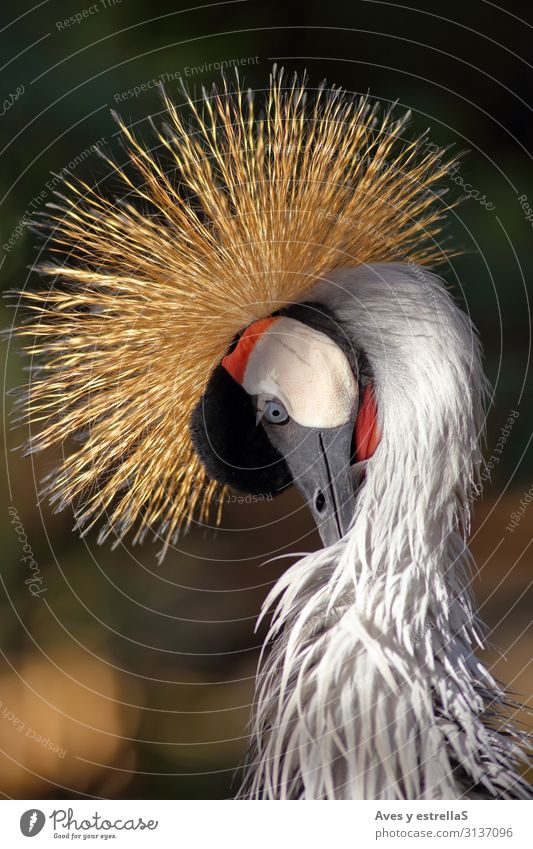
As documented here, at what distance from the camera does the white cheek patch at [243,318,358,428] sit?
826 mm

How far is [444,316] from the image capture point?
79 cm

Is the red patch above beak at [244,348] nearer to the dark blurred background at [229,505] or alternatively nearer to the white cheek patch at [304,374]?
the white cheek patch at [304,374]

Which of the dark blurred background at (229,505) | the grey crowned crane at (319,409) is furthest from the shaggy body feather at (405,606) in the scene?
the dark blurred background at (229,505)

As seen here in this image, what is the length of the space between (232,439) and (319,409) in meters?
0.10

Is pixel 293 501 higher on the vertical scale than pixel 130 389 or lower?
lower

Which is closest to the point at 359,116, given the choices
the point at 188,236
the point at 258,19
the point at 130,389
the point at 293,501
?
the point at 188,236

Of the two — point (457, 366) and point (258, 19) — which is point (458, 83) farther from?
point (457, 366)

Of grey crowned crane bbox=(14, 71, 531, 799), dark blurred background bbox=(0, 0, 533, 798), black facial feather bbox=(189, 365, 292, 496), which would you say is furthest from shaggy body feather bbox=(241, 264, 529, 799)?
dark blurred background bbox=(0, 0, 533, 798)

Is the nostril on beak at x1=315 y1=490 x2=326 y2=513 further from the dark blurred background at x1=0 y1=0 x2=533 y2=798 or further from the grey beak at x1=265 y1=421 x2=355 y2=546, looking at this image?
the dark blurred background at x1=0 y1=0 x2=533 y2=798

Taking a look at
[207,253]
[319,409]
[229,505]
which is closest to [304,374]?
[319,409]

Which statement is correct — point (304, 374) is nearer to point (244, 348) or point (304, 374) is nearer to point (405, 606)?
point (244, 348)

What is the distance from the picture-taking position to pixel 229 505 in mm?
1758

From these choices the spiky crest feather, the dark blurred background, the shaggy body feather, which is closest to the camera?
the shaggy body feather
